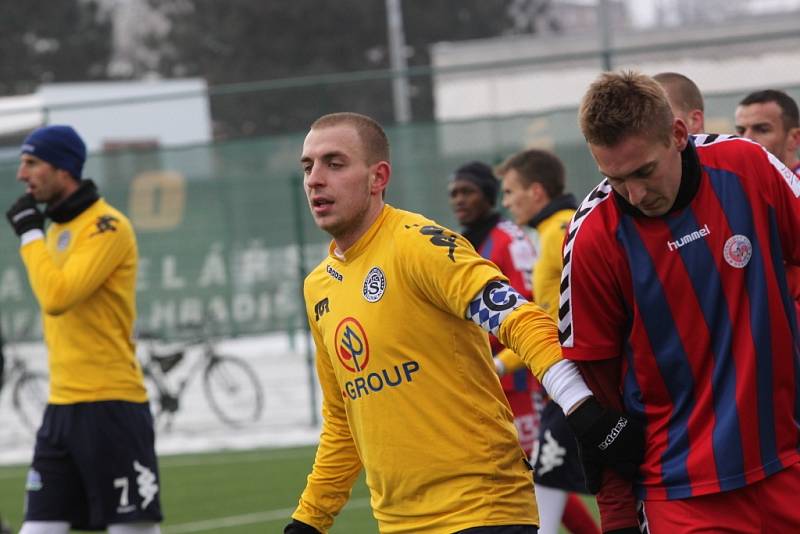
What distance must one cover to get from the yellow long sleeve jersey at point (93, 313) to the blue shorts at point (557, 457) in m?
2.01

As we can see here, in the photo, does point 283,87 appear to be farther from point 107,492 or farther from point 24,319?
point 107,492

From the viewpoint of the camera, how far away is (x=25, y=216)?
6.99 metres

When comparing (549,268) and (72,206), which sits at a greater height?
(72,206)

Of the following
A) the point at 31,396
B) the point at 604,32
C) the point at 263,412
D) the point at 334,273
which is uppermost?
the point at 604,32

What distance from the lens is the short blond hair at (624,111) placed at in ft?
12.7

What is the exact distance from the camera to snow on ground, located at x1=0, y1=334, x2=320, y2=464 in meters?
14.7

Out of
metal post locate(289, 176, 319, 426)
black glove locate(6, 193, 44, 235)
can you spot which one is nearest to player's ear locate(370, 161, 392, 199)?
black glove locate(6, 193, 44, 235)

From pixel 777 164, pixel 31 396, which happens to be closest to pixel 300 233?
pixel 31 396

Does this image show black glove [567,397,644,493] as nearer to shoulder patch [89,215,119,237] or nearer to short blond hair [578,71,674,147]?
short blond hair [578,71,674,147]

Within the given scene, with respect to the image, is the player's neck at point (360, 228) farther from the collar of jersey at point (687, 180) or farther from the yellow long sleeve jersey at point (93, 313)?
the yellow long sleeve jersey at point (93, 313)

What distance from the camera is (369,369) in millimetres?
4465

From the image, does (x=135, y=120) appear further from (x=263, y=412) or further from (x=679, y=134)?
(x=679, y=134)

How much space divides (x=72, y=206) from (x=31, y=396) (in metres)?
8.69

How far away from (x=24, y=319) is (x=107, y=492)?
8.87 meters
